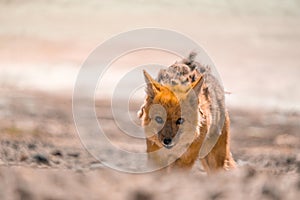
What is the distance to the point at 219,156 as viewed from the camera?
30.3 ft

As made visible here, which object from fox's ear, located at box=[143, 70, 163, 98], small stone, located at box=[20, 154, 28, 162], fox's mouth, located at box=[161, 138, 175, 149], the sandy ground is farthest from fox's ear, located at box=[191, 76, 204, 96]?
small stone, located at box=[20, 154, 28, 162]

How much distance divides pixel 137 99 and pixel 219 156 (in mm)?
7380

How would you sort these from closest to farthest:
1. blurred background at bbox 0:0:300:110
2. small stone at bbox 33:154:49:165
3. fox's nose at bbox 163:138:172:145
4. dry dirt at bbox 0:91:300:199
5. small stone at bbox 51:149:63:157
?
dry dirt at bbox 0:91:300:199 → fox's nose at bbox 163:138:172:145 → small stone at bbox 33:154:49:165 → small stone at bbox 51:149:63:157 → blurred background at bbox 0:0:300:110

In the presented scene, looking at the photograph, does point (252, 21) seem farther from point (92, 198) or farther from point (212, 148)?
point (92, 198)

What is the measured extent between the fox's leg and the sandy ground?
421mm

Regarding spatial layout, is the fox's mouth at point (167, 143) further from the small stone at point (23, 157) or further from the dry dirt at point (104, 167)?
the small stone at point (23, 157)

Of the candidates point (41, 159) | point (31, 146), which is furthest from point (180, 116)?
point (31, 146)

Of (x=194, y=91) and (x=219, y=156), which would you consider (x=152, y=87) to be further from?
(x=219, y=156)

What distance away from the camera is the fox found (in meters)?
8.33

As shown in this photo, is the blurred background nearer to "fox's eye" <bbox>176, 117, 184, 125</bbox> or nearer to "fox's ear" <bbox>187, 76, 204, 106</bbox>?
"fox's ear" <bbox>187, 76, 204, 106</bbox>

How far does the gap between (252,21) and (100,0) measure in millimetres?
3816

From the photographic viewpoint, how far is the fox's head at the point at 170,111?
8273 mm

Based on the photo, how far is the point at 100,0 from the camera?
76.2ft

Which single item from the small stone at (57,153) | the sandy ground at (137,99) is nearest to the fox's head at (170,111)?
the sandy ground at (137,99)
